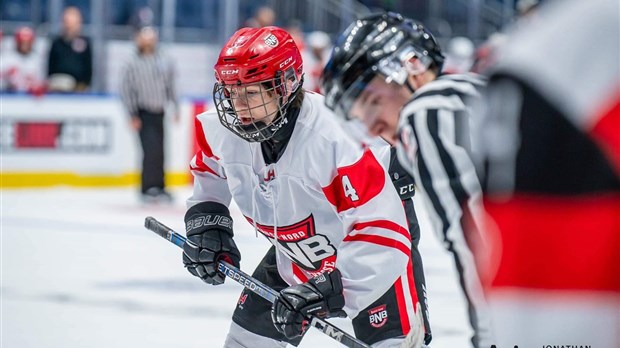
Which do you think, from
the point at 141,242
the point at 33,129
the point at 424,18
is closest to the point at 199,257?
the point at 141,242

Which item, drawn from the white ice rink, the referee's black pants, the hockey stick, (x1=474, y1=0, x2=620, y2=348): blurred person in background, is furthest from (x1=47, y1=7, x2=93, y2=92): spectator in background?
(x1=474, y1=0, x2=620, y2=348): blurred person in background

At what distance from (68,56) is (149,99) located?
3.00ft

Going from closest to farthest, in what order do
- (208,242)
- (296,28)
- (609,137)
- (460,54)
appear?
(609,137), (208,242), (296,28), (460,54)

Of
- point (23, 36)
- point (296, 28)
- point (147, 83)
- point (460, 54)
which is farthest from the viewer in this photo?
point (460, 54)

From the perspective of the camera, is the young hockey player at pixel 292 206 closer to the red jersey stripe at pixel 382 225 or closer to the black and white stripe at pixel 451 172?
the red jersey stripe at pixel 382 225

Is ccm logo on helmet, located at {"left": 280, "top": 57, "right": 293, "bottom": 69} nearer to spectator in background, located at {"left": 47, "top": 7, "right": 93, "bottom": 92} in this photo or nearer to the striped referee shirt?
the striped referee shirt

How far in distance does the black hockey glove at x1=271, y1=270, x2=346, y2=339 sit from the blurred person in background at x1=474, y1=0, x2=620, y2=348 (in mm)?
1321

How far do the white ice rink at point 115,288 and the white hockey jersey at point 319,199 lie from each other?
1365 millimetres

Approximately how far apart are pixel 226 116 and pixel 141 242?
12.7 feet

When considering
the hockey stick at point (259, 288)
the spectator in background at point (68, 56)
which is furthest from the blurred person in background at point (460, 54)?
the hockey stick at point (259, 288)

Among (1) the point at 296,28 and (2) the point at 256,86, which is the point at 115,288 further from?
(1) the point at 296,28

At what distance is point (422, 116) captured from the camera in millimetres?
1138

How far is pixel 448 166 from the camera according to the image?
1033mm

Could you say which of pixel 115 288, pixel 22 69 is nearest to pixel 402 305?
pixel 115 288
